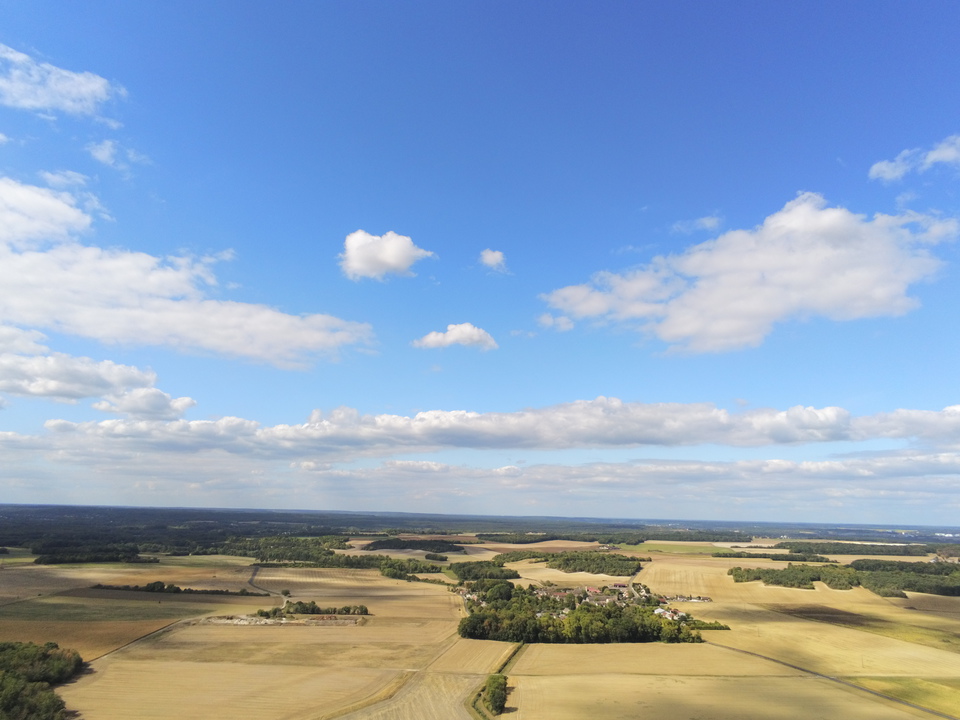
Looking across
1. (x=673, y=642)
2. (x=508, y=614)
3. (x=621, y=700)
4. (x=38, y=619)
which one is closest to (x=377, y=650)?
(x=508, y=614)

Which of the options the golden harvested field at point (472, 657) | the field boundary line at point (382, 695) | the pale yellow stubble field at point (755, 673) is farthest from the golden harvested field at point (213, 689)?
the pale yellow stubble field at point (755, 673)

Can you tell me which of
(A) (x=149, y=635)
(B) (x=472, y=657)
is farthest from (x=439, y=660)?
(A) (x=149, y=635)

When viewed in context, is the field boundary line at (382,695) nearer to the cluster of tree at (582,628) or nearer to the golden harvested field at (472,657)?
the golden harvested field at (472,657)

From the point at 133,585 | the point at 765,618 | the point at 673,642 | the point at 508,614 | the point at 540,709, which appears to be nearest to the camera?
the point at 540,709

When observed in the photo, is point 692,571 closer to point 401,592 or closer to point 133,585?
point 401,592

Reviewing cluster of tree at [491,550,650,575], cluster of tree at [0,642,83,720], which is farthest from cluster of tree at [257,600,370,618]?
cluster of tree at [491,550,650,575]

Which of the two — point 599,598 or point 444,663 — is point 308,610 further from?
point 599,598
